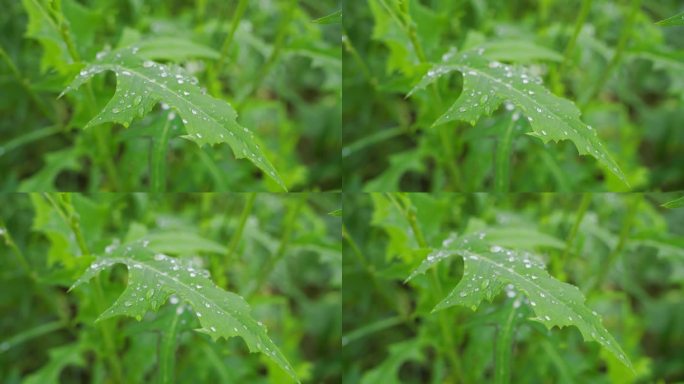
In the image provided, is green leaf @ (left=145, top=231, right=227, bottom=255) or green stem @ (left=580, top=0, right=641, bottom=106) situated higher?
green stem @ (left=580, top=0, right=641, bottom=106)

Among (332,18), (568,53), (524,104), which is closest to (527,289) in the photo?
(524,104)

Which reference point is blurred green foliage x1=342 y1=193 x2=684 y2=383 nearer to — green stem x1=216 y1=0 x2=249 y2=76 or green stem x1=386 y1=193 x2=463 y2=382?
green stem x1=386 y1=193 x2=463 y2=382

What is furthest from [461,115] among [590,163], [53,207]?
[590,163]

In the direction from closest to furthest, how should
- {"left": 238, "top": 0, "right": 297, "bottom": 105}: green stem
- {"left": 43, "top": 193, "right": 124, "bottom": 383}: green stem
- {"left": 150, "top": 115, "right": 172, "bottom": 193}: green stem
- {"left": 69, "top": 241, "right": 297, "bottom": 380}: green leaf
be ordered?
{"left": 69, "top": 241, "right": 297, "bottom": 380}: green leaf → {"left": 43, "top": 193, "right": 124, "bottom": 383}: green stem → {"left": 150, "top": 115, "right": 172, "bottom": 193}: green stem → {"left": 238, "top": 0, "right": 297, "bottom": 105}: green stem

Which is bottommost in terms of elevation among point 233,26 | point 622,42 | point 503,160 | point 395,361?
point 395,361

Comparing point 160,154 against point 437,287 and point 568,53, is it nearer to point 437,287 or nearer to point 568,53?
point 437,287

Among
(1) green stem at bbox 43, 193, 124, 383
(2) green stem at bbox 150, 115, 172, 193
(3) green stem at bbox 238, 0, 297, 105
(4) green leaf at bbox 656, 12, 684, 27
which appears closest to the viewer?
(4) green leaf at bbox 656, 12, 684, 27

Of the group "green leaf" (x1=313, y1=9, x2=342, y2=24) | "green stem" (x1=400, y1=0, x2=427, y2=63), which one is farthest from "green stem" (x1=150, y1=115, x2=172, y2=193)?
"green stem" (x1=400, y1=0, x2=427, y2=63)
